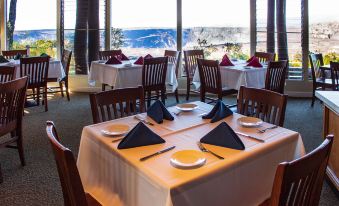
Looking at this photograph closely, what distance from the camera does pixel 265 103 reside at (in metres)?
2.32

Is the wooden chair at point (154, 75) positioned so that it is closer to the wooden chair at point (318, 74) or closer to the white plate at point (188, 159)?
the wooden chair at point (318, 74)

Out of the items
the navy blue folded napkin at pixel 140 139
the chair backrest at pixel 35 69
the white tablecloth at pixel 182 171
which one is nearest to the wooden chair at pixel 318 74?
the white tablecloth at pixel 182 171

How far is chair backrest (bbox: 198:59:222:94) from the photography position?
430cm

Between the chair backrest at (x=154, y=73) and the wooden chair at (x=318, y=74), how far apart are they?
243 centimetres

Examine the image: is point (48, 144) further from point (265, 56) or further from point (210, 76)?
point (265, 56)

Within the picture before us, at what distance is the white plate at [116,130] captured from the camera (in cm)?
189

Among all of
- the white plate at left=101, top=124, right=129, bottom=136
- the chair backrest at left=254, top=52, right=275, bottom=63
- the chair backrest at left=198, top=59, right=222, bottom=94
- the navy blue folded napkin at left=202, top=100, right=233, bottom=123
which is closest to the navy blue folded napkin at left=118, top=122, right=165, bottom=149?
the white plate at left=101, top=124, right=129, bottom=136

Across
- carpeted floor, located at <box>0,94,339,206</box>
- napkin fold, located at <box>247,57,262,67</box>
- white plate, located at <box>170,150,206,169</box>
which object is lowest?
carpeted floor, located at <box>0,94,339,206</box>

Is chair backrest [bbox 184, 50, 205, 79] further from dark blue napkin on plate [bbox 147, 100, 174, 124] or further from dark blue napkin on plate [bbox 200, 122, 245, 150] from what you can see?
dark blue napkin on plate [bbox 200, 122, 245, 150]

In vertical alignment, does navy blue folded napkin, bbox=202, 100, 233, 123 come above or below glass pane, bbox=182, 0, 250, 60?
below

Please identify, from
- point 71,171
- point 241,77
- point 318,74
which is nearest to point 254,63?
point 241,77

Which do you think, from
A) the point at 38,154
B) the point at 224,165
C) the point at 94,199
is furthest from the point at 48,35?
the point at 224,165

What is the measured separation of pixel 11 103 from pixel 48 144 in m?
1.07

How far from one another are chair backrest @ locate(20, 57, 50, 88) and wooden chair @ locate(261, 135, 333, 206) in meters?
4.29
